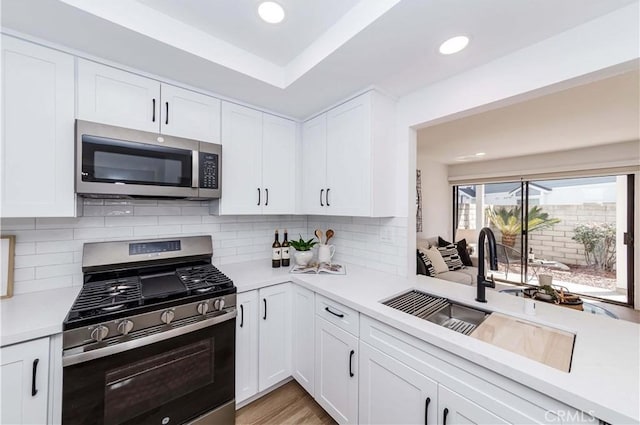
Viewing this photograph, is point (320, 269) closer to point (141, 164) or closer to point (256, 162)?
point (256, 162)

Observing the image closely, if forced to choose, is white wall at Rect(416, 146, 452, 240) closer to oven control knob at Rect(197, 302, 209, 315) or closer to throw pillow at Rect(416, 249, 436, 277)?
throw pillow at Rect(416, 249, 436, 277)

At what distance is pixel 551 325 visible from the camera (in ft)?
3.76

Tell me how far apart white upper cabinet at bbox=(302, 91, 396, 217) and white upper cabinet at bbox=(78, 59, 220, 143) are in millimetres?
849

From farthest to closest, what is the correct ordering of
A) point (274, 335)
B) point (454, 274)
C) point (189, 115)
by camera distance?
1. point (454, 274)
2. point (274, 335)
3. point (189, 115)

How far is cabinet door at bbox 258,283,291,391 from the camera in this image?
1.81 metres

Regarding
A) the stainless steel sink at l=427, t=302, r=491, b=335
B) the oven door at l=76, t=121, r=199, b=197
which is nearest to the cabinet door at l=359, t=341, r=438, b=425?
the stainless steel sink at l=427, t=302, r=491, b=335

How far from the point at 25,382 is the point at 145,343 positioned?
428mm

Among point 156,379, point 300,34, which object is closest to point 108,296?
point 156,379

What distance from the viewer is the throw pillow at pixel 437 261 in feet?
13.1

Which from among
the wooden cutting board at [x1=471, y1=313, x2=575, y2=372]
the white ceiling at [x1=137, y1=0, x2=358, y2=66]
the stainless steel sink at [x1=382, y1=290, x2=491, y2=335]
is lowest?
the stainless steel sink at [x1=382, y1=290, x2=491, y2=335]

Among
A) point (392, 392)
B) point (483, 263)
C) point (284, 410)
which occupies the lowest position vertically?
point (284, 410)

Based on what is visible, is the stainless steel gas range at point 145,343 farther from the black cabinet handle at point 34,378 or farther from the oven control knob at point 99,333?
the black cabinet handle at point 34,378

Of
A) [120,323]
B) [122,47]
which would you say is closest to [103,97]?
[122,47]

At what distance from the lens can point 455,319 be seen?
4.89ft
